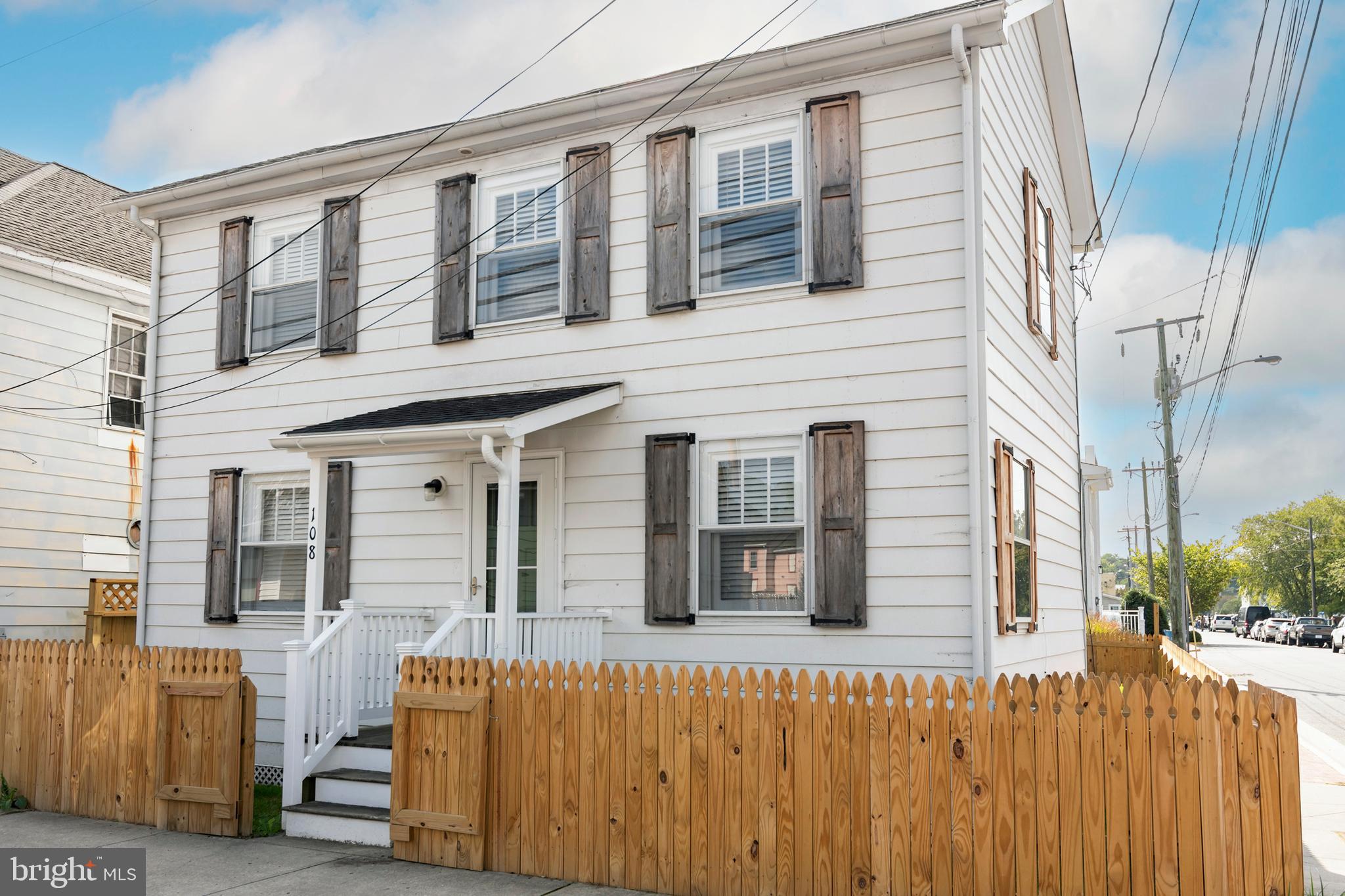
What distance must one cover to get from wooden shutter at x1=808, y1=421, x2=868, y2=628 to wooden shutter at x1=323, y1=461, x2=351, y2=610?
15.6 feet

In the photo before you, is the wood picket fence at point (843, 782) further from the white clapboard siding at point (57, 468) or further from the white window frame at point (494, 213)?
the white clapboard siding at point (57, 468)

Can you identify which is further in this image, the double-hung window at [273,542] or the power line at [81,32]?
the power line at [81,32]

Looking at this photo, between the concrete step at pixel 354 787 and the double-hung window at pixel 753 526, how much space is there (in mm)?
2831

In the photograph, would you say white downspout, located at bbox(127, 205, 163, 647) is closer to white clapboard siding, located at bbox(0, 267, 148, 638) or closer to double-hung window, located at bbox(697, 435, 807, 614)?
white clapboard siding, located at bbox(0, 267, 148, 638)

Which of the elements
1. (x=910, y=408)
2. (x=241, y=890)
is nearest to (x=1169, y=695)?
(x=910, y=408)

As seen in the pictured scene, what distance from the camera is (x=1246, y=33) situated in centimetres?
1555

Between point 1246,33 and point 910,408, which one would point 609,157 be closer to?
point 910,408

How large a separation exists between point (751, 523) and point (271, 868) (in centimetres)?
429

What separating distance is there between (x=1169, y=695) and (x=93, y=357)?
1459 cm

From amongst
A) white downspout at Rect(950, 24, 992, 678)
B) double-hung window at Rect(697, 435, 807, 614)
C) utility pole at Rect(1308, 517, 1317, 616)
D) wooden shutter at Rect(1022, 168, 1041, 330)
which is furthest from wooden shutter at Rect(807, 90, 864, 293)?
utility pole at Rect(1308, 517, 1317, 616)

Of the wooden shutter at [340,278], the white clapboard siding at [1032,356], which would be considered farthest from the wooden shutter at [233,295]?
the white clapboard siding at [1032,356]

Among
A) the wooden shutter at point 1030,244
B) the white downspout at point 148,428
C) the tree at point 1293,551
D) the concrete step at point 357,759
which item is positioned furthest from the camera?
the tree at point 1293,551

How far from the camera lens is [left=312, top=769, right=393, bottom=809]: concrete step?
841 cm

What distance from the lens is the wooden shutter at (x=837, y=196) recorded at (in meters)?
8.88
